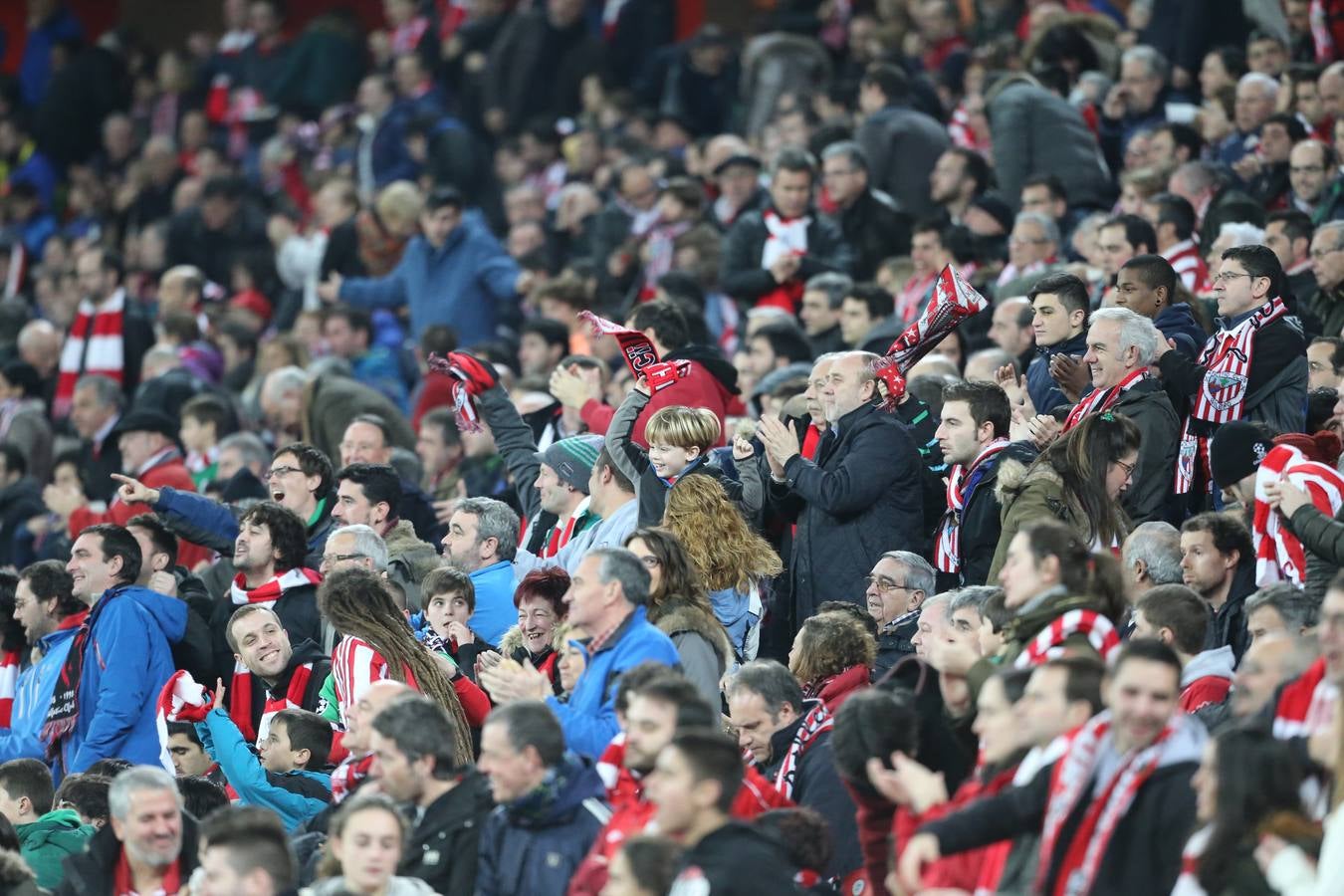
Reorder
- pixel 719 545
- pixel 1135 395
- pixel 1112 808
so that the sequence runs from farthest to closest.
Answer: pixel 1135 395, pixel 719 545, pixel 1112 808

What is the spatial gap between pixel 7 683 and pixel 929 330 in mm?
4400

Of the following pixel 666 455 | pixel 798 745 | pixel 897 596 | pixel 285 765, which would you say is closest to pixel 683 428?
pixel 666 455

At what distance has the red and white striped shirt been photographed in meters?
10.9

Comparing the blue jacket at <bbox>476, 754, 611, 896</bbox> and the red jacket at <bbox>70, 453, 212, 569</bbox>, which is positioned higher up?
the blue jacket at <bbox>476, 754, 611, 896</bbox>

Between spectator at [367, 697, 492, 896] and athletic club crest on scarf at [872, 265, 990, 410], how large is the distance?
9.38 feet

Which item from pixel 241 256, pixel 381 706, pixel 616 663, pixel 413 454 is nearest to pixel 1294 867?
pixel 616 663

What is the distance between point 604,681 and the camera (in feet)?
22.8

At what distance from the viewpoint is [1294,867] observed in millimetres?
5316

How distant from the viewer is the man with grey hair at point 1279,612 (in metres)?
6.70

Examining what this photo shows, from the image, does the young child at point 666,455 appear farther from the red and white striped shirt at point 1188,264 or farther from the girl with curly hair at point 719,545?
the red and white striped shirt at point 1188,264

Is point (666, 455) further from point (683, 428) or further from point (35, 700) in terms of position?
point (35, 700)

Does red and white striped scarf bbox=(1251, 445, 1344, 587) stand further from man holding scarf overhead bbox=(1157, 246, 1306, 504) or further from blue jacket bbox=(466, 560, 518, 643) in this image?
blue jacket bbox=(466, 560, 518, 643)

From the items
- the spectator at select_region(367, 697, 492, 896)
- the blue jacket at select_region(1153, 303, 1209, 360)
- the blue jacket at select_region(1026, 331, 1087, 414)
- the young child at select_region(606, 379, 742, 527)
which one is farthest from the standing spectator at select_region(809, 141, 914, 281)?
the spectator at select_region(367, 697, 492, 896)

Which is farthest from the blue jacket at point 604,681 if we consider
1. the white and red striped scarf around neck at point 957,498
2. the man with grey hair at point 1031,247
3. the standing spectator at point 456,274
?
the standing spectator at point 456,274
